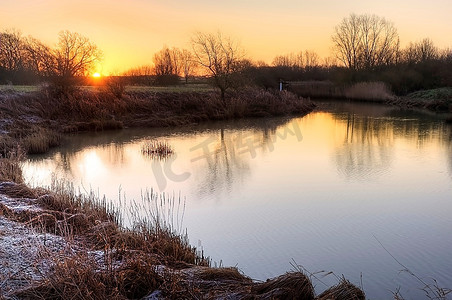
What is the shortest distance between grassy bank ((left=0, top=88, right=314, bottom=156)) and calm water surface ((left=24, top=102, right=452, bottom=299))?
1.78 metres

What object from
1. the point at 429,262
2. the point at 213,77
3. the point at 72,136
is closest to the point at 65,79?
the point at 72,136

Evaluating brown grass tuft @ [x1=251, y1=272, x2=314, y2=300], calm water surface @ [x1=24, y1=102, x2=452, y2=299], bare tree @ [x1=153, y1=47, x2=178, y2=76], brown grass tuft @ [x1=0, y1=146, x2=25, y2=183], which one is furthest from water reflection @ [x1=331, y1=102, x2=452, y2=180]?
bare tree @ [x1=153, y1=47, x2=178, y2=76]

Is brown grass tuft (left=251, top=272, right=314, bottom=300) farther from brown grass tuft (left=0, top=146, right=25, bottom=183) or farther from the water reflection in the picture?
brown grass tuft (left=0, top=146, right=25, bottom=183)

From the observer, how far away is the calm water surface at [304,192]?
4277 millimetres

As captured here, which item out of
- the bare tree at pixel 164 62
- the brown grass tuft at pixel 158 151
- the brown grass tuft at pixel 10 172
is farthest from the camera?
the bare tree at pixel 164 62

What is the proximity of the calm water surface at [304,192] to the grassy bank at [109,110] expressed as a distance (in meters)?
1.78

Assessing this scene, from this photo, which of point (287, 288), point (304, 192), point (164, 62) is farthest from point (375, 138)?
point (164, 62)

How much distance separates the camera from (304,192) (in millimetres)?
6883

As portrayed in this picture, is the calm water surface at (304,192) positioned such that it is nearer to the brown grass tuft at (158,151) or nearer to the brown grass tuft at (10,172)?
the brown grass tuft at (158,151)

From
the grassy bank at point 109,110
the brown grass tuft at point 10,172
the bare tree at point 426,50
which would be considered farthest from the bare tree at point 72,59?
the bare tree at point 426,50

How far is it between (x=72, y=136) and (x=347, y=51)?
3542 centimetres

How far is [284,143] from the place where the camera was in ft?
40.6

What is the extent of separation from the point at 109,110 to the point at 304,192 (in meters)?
12.8

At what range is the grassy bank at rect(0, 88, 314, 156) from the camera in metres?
13.2
